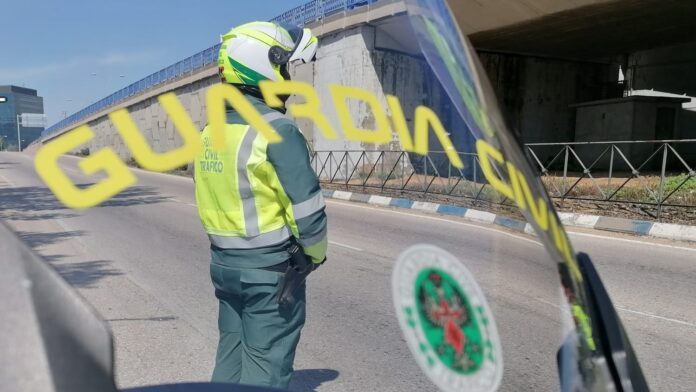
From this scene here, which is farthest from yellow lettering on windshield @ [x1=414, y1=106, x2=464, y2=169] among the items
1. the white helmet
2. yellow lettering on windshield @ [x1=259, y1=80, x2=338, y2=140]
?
the white helmet

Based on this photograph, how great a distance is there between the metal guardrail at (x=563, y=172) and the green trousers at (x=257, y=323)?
351 millimetres

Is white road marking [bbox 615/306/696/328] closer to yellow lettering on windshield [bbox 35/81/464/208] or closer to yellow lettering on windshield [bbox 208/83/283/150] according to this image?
yellow lettering on windshield [bbox 35/81/464/208]

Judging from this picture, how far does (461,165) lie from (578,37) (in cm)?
2101

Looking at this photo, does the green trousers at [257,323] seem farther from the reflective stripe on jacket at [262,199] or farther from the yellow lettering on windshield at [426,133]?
the yellow lettering on windshield at [426,133]

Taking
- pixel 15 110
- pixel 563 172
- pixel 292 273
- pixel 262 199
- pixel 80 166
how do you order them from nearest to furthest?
pixel 80 166 → pixel 15 110 → pixel 262 199 → pixel 292 273 → pixel 563 172

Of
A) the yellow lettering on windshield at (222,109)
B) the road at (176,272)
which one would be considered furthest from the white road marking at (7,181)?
the yellow lettering on windshield at (222,109)

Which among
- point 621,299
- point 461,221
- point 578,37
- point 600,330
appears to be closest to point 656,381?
point 621,299

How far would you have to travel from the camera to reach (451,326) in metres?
0.83

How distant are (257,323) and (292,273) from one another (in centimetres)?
19

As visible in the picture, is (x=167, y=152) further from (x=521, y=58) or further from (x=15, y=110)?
(x=521, y=58)

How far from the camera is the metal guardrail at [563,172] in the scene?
86 centimetres

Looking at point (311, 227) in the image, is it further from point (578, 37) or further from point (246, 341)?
point (578, 37)

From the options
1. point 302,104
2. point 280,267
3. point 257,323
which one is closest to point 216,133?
point 302,104

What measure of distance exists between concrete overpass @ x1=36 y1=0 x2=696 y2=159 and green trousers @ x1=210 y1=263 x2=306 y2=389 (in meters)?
0.58
